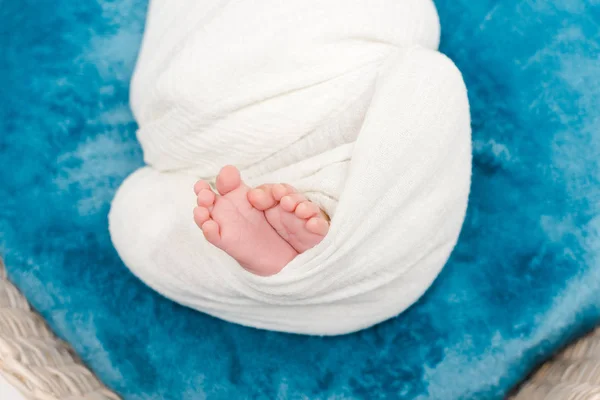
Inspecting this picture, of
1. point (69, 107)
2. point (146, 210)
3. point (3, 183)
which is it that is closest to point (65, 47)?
point (69, 107)

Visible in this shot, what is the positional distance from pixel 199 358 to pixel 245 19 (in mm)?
489

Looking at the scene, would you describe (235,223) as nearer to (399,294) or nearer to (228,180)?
(228,180)

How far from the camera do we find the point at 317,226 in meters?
0.60

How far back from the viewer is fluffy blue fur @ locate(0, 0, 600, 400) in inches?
32.4

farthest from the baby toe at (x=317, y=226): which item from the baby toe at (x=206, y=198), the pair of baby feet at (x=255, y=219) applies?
the baby toe at (x=206, y=198)

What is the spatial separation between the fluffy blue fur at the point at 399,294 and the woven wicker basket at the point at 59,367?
0.08 ft

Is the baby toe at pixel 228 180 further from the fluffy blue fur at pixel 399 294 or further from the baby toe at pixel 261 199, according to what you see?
the fluffy blue fur at pixel 399 294

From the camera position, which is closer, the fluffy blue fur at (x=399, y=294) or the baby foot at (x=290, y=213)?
the baby foot at (x=290, y=213)

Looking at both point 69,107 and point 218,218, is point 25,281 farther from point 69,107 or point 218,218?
point 218,218

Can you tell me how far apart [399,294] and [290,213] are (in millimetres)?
220

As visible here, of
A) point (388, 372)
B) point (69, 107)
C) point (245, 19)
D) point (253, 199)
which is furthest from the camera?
point (69, 107)

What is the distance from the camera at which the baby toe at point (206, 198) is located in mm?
610

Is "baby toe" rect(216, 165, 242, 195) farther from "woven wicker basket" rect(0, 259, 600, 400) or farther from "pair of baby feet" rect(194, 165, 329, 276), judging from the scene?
"woven wicker basket" rect(0, 259, 600, 400)

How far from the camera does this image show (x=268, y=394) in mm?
830
